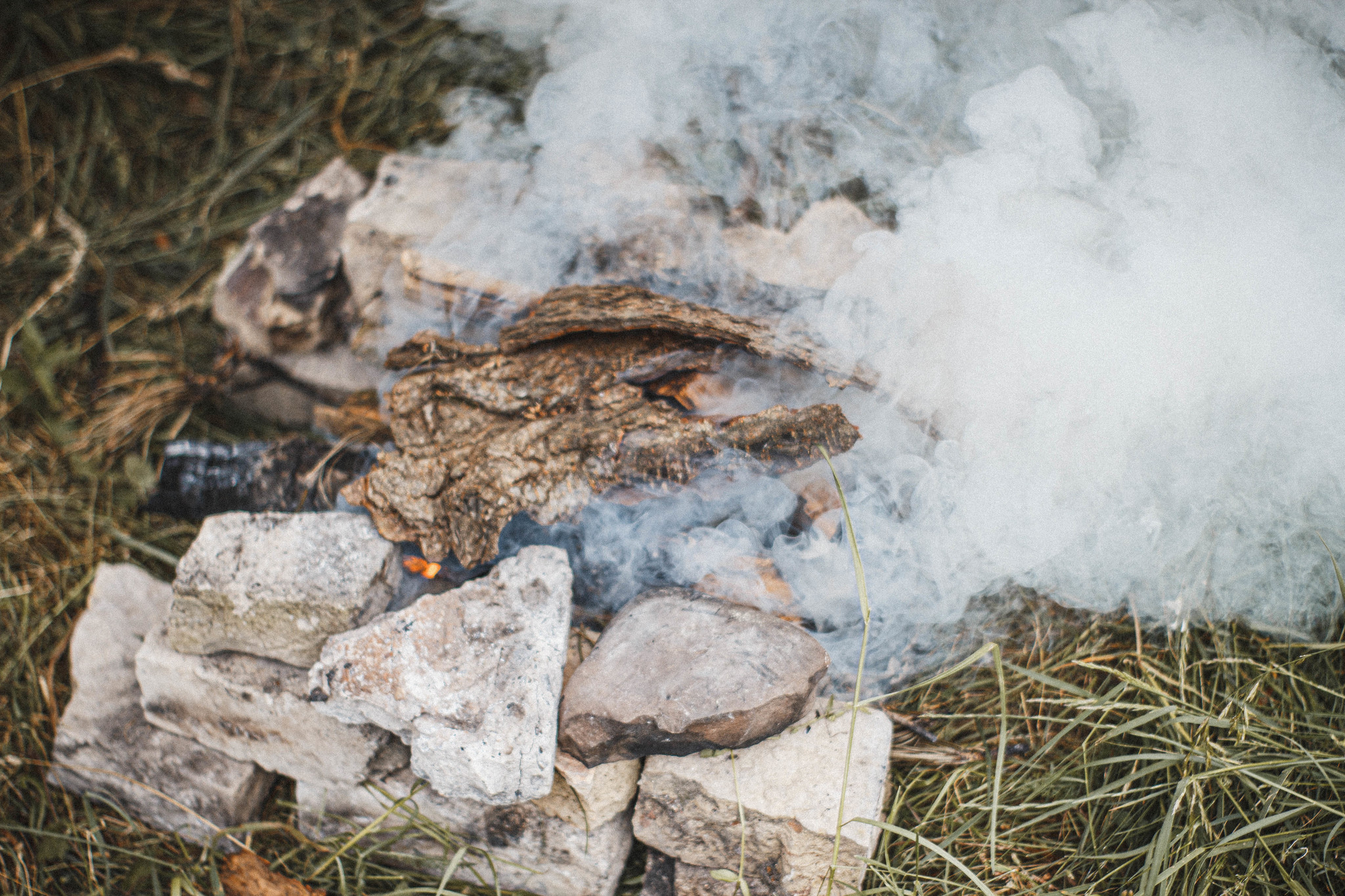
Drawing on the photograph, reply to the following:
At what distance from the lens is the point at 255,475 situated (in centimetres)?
223

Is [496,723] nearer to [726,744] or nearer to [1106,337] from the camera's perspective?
[726,744]

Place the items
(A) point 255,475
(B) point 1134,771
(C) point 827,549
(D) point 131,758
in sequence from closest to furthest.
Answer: (B) point 1134,771 → (C) point 827,549 → (D) point 131,758 → (A) point 255,475

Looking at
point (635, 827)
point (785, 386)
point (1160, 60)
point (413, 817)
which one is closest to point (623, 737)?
point (635, 827)

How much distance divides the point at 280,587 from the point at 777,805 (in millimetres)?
1284

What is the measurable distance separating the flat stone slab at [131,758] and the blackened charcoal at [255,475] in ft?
1.26

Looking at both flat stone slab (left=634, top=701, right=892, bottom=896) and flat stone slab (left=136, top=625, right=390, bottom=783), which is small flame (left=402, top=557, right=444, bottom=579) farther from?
flat stone slab (left=634, top=701, right=892, bottom=896)

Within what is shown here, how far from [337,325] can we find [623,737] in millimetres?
1656

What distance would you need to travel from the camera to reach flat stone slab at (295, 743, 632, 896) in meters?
1.78

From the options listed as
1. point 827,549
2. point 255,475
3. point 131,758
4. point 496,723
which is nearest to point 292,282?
point 255,475

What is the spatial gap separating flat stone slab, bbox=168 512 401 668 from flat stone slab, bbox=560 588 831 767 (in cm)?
59

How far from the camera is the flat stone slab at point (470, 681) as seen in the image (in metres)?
1.62

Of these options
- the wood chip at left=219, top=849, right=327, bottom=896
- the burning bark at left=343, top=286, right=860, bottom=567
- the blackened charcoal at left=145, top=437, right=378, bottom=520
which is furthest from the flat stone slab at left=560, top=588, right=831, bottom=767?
the blackened charcoal at left=145, top=437, right=378, bottom=520

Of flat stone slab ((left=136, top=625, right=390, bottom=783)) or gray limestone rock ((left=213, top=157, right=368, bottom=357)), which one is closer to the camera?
flat stone slab ((left=136, top=625, right=390, bottom=783))

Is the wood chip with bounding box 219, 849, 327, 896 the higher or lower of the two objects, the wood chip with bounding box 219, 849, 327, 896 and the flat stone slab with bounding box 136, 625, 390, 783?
the lower
